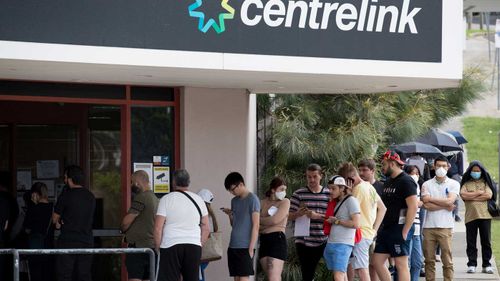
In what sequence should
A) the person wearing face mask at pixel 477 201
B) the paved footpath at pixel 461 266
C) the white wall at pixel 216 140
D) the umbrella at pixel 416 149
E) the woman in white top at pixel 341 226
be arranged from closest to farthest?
the woman in white top at pixel 341 226
the white wall at pixel 216 140
the person wearing face mask at pixel 477 201
the paved footpath at pixel 461 266
the umbrella at pixel 416 149

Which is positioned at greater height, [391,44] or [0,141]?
[391,44]

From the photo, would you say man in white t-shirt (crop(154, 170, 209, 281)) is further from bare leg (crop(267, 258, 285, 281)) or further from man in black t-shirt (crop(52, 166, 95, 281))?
bare leg (crop(267, 258, 285, 281))

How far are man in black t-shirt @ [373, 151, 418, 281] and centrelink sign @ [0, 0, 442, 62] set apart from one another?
58.7 inches

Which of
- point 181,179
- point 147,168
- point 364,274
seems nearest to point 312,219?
point 364,274

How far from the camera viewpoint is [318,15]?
40.5 feet

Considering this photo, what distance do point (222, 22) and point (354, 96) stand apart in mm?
5563

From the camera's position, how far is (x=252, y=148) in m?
15.8

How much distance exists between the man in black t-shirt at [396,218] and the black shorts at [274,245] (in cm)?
120

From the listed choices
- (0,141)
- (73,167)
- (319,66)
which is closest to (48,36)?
(73,167)

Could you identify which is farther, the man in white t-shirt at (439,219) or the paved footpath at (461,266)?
the paved footpath at (461,266)

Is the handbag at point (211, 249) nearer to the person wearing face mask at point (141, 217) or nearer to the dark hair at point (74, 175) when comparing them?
the person wearing face mask at point (141, 217)

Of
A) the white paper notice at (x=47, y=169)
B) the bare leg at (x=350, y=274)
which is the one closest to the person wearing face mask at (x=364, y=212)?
the bare leg at (x=350, y=274)

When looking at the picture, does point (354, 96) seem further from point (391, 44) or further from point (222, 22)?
point (222, 22)

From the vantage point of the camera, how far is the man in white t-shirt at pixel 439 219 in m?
15.1
